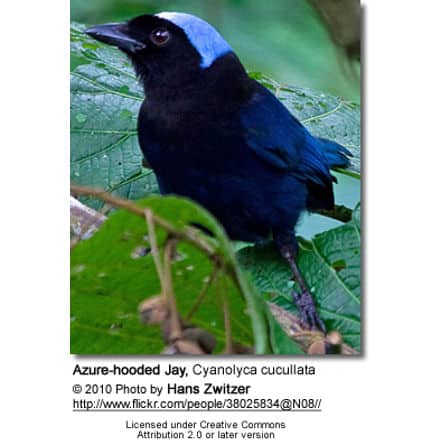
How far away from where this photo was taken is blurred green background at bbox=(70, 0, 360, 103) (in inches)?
103

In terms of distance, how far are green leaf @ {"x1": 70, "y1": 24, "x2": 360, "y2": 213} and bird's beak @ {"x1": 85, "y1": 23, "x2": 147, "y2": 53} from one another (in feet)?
0.14

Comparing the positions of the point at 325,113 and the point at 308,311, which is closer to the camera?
the point at 308,311

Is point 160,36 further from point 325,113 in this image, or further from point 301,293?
point 301,293

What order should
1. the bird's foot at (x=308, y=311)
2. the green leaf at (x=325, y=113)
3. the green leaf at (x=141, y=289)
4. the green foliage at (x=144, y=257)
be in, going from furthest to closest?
1. the green leaf at (x=325, y=113)
2. the bird's foot at (x=308, y=311)
3. the green foliage at (x=144, y=257)
4. the green leaf at (x=141, y=289)

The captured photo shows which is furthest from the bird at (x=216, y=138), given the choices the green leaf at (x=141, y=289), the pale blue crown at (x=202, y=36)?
the green leaf at (x=141, y=289)

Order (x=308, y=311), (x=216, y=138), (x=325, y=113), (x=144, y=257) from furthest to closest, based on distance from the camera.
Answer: (x=325, y=113), (x=216, y=138), (x=308, y=311), (x=144, y=257)

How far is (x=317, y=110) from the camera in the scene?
2766 mm

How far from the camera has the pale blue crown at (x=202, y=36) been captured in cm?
259

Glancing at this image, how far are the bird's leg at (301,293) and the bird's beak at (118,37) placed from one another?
0.71m

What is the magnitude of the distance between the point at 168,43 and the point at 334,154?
606 millimetres

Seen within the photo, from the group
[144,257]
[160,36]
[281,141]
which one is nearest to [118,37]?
[160,36]

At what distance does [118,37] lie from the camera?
262 centimetres

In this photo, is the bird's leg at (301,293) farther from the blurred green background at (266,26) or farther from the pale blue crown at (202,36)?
the pale blue crown at (202,36)

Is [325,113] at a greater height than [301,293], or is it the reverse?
[325,113]
